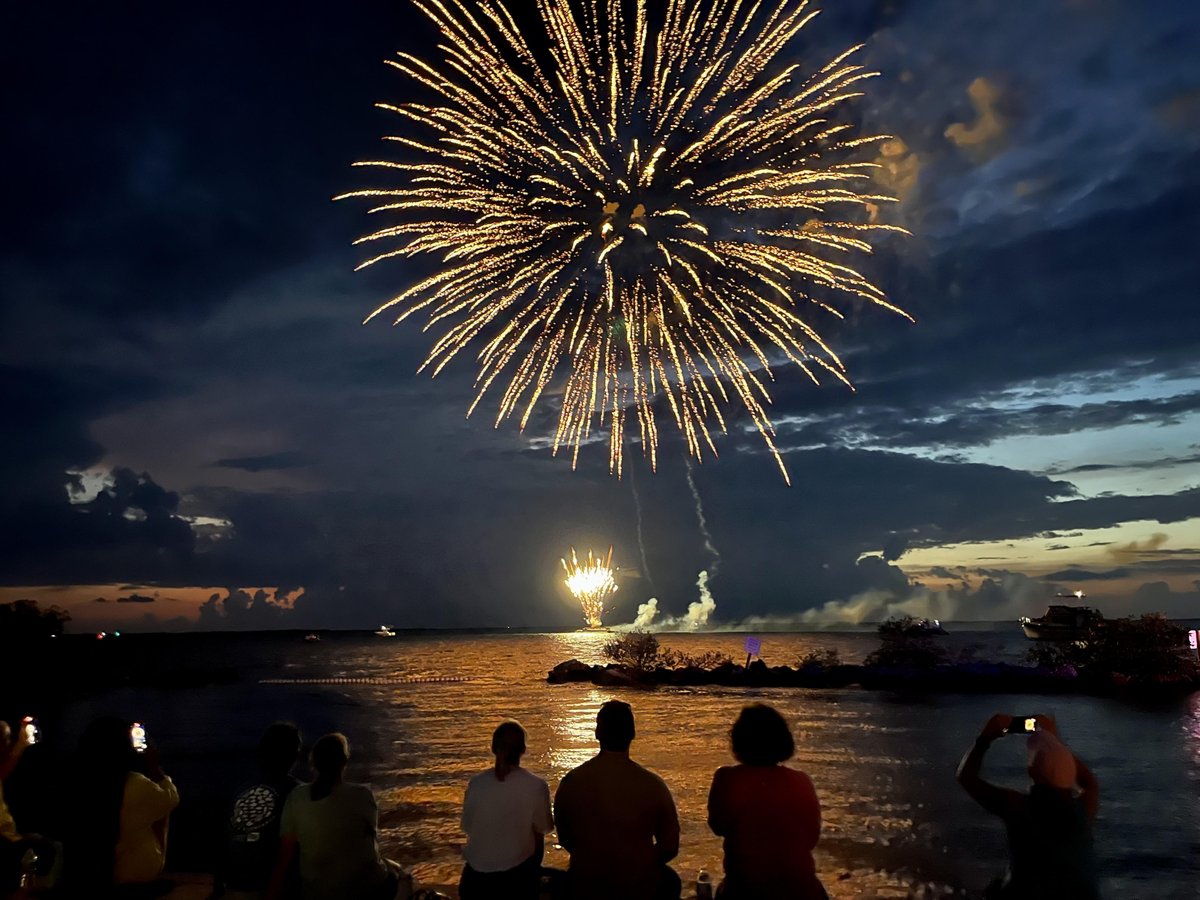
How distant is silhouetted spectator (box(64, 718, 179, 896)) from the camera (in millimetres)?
5898

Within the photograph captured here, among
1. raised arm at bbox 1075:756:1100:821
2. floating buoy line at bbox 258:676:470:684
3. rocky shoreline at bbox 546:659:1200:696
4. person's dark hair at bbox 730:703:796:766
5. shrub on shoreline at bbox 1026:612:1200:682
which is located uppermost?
person's dark hair at bbox 730:703:796:766

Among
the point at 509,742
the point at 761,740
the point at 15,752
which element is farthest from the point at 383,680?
the point at 761,740

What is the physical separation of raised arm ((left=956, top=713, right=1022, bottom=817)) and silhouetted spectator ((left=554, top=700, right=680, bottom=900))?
1.87 m

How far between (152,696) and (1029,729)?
7352cm

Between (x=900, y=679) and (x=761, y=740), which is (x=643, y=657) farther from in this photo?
(x=761, y=740)

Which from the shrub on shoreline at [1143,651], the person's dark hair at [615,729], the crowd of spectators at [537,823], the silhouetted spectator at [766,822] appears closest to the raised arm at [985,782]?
the crowd of spectators at [537,823]

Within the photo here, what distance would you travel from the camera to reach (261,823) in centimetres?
612

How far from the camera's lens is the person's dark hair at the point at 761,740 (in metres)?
5.41

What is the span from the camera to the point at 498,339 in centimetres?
2209

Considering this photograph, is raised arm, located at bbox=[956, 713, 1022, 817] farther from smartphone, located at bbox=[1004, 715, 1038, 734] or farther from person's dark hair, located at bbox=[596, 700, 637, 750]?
person's dark hair, located at bbox=[596, 700, 637, 750]

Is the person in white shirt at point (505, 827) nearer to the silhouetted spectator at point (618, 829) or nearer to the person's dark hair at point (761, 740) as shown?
the silhouetted spectator at point (618, 829)

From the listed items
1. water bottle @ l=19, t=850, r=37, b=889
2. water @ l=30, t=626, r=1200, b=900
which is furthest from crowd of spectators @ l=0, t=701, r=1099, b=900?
water @ l=30, t=626, r=1200, b=900

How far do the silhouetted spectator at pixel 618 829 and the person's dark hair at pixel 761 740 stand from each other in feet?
1.93

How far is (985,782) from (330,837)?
4.28m
